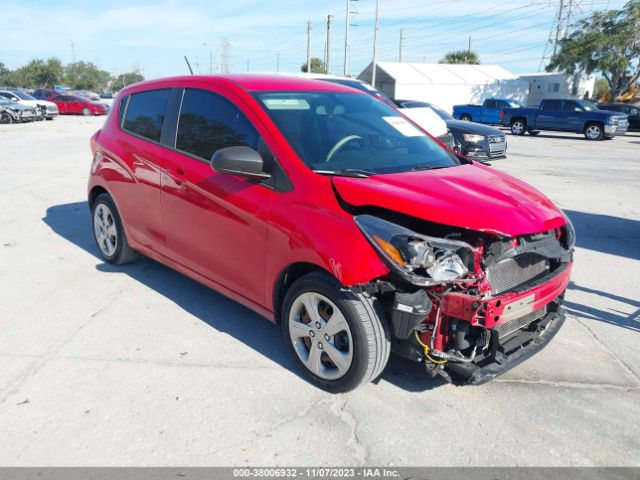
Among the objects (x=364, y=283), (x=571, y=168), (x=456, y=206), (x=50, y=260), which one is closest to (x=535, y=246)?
(x=456, y=206)

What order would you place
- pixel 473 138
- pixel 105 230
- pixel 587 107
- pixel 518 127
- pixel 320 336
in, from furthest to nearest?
pixel 518 127 < pixel 587 107 < pixel 473 138 < pixel 105 230 < pixel 320 336

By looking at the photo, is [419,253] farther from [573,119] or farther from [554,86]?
[554,86]

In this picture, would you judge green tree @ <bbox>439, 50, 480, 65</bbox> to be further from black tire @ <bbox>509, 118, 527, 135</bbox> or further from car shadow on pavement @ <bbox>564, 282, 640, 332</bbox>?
car shadow on pavement @ <bbox>564, 282, 640, 332</bbox>

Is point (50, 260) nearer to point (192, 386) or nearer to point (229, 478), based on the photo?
point (192, 386)

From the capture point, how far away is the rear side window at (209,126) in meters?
3.75

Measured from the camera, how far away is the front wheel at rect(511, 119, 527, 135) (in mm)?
25550

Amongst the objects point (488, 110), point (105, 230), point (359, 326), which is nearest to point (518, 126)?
point (488, 110)

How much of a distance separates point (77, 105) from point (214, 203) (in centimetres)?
3703

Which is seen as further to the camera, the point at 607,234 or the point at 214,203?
the point at 607,234

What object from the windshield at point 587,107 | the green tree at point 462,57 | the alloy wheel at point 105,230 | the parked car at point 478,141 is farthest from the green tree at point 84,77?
the alloy wheel at point 105,230

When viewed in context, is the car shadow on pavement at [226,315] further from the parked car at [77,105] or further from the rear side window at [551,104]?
the parked car at [77,105]

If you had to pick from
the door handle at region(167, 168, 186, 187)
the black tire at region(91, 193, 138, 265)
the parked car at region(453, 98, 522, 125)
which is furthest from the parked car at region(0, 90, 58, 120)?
the door handle at region(167, 168, 186, 187)

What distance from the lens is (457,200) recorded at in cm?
304

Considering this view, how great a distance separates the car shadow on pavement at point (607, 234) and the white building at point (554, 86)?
44495 mm
